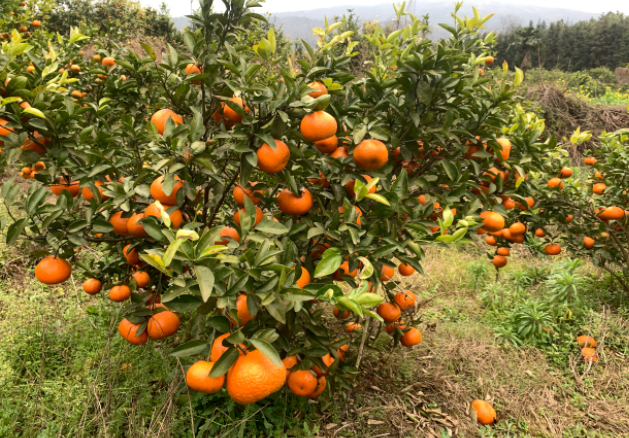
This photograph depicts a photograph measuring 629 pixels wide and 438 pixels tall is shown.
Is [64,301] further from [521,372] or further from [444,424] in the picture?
[521,372]

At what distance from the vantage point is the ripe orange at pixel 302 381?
1654 mm

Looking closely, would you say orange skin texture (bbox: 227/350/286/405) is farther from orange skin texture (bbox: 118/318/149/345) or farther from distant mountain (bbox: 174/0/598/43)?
distant mountain (bbox: 174/0/598/43)

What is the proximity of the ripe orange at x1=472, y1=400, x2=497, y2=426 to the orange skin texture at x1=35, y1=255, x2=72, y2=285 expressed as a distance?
89.1 inches

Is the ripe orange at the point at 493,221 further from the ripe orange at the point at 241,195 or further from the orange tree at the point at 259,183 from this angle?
the ripe orange at the point at 241,195

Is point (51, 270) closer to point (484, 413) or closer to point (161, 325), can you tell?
point (161, 325)

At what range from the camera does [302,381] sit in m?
1.65

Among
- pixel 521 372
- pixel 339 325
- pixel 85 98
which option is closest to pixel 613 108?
pixel 521 372

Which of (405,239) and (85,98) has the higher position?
(85,98)

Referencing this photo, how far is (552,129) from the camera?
32.8 ft

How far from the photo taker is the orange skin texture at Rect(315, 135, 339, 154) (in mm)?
1538

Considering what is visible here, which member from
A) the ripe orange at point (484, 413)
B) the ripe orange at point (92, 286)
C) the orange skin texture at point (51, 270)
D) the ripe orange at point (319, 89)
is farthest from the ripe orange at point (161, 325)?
the ripe orange at point (484, 413)

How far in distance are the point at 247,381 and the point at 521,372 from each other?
2.40 meters

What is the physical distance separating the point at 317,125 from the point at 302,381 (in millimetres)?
1080

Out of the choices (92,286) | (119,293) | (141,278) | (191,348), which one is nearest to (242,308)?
(191,348)
